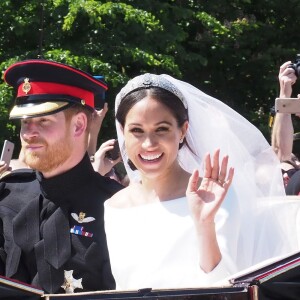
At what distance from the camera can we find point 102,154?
5684 mm

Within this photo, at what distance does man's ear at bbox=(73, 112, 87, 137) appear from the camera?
3.72 metres

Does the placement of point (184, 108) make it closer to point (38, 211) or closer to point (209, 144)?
point (209, 144)

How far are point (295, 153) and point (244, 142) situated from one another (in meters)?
3.56

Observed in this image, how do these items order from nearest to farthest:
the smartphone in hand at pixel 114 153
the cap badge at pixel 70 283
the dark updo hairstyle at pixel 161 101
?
the dark updo hairstyle at pixel 161 101
the cap badge at pixel 70 283
the smartphone in hand at pixel 114 153

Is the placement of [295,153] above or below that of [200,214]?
above

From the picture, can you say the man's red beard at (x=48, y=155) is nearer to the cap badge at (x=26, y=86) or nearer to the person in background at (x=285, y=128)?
the cap badge at (x=26, y=86)

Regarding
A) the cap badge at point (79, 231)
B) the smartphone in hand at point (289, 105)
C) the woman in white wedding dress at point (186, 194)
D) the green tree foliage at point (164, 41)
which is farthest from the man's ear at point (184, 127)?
the green tree foliage at point (164, 41)

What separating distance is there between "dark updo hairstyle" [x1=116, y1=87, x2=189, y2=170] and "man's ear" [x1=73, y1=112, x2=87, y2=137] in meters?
0.26

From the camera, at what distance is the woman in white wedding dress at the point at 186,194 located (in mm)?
3105

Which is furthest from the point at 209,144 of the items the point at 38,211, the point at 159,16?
the point at 159,16

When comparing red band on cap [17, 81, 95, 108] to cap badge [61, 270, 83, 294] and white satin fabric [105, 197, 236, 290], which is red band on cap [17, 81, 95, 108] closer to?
white satin fabric [105, 197, 236, 290]

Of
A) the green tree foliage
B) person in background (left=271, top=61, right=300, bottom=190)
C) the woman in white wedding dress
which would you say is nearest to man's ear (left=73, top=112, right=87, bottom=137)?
the woman in white wedding dress

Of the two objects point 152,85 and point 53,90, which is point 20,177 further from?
point 152,85

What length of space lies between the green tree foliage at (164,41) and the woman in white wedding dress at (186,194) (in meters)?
6.95
